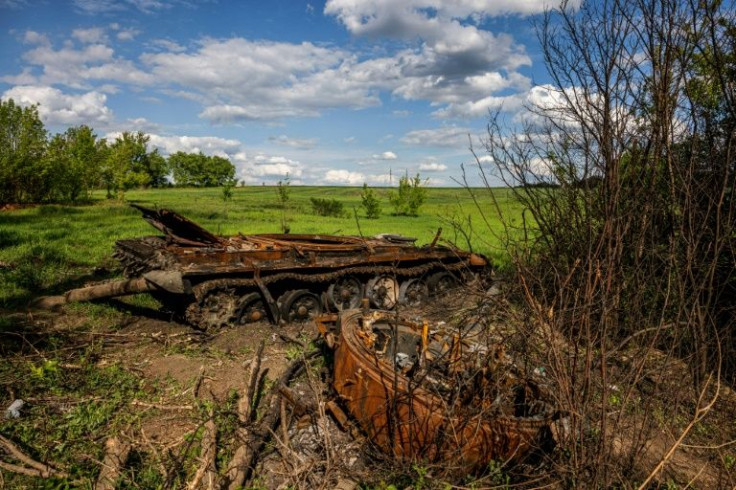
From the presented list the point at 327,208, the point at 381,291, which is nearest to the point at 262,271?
the point at 381,291

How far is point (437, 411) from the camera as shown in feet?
14.2

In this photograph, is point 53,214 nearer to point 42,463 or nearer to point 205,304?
point 205,304

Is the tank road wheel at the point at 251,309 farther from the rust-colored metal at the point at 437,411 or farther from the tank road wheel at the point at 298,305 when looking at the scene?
the rust-colored metal at the point at 437,411

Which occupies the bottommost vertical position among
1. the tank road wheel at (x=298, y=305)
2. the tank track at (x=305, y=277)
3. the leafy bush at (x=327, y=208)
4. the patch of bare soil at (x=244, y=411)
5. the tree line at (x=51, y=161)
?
the patch of bare soil at (x=244, y=411)

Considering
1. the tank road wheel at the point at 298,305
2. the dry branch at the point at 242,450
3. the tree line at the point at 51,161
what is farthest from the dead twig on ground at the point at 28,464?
the tree line at the point at 51,161

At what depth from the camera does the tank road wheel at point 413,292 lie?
11164 mm

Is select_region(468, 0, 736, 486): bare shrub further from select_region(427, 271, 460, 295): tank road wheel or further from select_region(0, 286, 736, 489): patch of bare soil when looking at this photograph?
select_region(427, 271, 460, 295): tank road wheel

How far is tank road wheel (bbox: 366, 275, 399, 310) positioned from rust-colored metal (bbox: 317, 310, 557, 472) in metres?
5.07

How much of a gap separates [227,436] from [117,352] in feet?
11.1

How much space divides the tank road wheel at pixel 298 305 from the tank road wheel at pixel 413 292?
2.41 m

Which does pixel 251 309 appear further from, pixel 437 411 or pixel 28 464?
pixel 437 411

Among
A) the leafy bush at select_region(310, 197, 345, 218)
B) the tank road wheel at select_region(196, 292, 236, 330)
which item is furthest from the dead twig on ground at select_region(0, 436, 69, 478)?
the leafy bush at select_region(310, 197, 345, 218)

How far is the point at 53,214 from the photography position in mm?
25234

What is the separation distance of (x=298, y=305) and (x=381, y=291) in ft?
7.43
